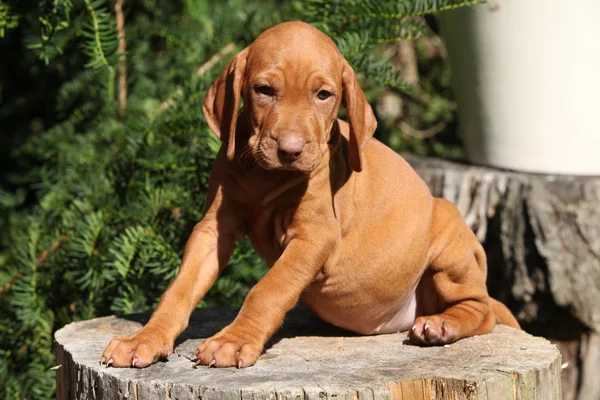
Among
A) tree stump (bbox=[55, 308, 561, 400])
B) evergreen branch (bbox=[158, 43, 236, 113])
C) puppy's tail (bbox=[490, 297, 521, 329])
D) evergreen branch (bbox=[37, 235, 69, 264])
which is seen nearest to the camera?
tree stump (bbox=[55, 308, 561, 400])

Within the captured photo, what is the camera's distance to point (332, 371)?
3086 millimetres

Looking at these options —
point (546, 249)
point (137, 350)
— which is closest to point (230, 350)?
point (137, 350)

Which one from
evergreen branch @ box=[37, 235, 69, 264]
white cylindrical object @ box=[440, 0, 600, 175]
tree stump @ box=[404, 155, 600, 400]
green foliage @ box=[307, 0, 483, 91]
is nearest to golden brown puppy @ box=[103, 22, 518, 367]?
green foliage @ box=[307, 0, 483, 91]

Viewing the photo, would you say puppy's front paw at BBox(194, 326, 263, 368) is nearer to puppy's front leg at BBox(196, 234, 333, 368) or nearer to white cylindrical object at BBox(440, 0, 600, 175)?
puppy's front leg at BBox(196, 234, 333, 368)

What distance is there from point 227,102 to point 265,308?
0.83 metres

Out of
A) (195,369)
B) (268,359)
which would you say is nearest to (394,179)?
(268,359)

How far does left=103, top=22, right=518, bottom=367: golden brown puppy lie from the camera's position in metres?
3.14

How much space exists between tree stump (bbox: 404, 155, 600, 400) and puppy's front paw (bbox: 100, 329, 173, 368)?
2658 mm

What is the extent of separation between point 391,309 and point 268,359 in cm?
78

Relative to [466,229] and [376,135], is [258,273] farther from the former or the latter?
[376,135]

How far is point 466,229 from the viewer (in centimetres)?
391

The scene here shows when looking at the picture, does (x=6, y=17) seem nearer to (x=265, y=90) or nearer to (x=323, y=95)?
(x=265, y=90)

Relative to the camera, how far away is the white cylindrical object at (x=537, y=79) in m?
4.83

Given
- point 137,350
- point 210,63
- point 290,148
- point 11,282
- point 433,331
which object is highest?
point 290,148
